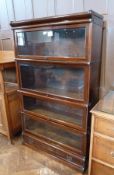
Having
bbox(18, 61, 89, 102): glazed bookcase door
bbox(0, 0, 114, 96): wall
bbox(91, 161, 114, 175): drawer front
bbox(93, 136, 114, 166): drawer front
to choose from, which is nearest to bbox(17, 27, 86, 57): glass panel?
bbox(18, 61, 89, 102): glazed bookcase door

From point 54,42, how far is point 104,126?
0.94 m

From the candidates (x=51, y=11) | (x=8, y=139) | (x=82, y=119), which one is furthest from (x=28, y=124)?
(x=51, y=11)

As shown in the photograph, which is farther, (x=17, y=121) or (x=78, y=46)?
(x=17, y=121)

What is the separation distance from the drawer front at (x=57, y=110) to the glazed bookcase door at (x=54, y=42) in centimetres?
48

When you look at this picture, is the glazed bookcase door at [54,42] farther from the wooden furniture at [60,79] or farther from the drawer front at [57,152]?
the drawer front at [57,152]

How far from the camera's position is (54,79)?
5.89 feet

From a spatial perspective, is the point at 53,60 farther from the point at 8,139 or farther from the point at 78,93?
the point at 8,139

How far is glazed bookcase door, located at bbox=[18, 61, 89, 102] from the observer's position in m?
1.50

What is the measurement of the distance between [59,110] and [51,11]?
3.99ft

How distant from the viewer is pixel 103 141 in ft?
4.47

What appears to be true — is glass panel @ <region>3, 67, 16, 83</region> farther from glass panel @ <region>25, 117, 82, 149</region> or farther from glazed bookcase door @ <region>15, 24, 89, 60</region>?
glass panel @ <region>25, 117, 82, 149</region>

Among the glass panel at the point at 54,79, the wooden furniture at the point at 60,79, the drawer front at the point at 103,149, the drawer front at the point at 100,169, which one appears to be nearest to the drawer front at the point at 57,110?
the wooden furniture at the point at 60,79

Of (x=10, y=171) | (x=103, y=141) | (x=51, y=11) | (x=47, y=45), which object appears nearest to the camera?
(x=103, y=141)

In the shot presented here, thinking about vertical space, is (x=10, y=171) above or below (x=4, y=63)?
below
